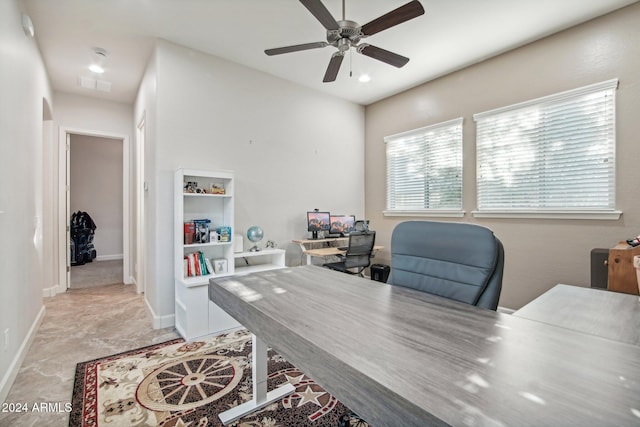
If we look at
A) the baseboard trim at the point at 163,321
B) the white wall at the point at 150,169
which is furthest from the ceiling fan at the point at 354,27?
the baseboard trim at the point at 163,321

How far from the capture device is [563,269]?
2.99 m

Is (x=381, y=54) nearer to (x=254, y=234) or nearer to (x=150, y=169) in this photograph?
(x=254, y=234)

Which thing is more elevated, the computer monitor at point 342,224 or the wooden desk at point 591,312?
the computer monitor at point 342,224

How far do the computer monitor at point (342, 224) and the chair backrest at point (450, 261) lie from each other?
2711 millimetres

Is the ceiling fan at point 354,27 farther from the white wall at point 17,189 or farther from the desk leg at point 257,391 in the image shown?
the desk leg at point 257,391

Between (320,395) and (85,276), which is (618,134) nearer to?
(320,395)

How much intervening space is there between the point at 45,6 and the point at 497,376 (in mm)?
4000

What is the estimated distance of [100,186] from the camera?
7.20m

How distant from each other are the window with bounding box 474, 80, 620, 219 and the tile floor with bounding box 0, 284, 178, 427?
151 inches

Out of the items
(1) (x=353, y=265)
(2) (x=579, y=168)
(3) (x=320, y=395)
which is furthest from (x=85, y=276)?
(2) (x=579, y=168)

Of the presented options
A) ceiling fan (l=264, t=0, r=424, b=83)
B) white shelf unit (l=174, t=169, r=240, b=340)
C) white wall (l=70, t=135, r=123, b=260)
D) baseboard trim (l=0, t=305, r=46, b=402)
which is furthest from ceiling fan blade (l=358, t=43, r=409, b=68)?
white wall (l=70, t=135, r=123, b=260)

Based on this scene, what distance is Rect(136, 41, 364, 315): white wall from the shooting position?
3100 mm

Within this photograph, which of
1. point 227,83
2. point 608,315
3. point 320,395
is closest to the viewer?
point 608,315

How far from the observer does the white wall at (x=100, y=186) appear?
6945 mm
